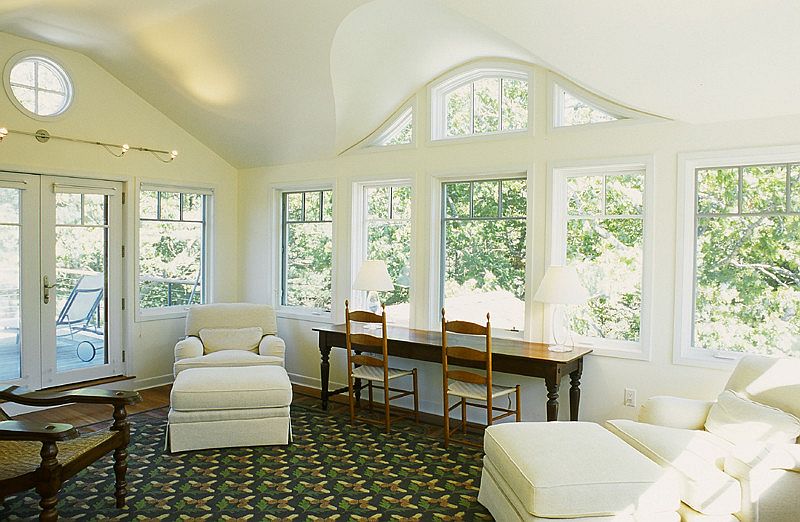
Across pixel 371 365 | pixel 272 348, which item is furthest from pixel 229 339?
pixel 371 365

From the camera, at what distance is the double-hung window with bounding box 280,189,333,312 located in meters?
5.85

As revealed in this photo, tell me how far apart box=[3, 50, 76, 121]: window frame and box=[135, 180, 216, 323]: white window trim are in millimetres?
862

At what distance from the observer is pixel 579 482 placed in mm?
2496

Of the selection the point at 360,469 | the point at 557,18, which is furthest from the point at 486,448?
the point at 557,18

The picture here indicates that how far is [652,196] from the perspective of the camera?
3.97 meters

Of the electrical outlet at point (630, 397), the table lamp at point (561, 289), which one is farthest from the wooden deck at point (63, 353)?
the electrical outlet at point (630, 397)

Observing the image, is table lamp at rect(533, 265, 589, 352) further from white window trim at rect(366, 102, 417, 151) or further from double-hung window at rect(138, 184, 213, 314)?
double-hung window at rect(138, 184, 213, 314)

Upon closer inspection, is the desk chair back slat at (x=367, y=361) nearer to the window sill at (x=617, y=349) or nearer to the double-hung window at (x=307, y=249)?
the double-hung window at (x=307, y=249)

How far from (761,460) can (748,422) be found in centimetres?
38

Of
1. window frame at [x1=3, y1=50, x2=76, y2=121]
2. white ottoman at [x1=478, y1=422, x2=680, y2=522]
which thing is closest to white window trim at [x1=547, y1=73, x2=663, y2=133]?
white ottoman at [x1=478, y1=422, x2=680, y2=522]

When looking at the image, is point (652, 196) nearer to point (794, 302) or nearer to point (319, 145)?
point (794, 302)

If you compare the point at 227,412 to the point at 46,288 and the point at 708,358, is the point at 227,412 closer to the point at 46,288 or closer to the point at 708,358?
the point at 46,288

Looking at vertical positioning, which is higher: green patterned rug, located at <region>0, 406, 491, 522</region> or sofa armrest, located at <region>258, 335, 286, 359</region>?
sofa armrest, located at <region>258, 335, 286, 359</region>

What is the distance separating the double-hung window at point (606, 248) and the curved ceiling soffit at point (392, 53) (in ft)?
→ 3.29
